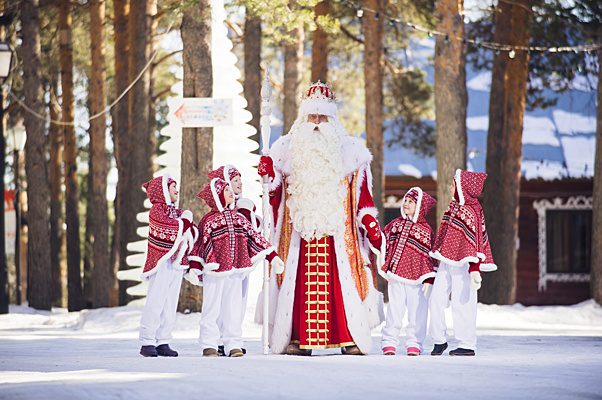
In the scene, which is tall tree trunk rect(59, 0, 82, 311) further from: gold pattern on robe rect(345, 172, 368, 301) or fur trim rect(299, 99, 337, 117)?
gold pattern on robe rect(345, 172, 368, 301)

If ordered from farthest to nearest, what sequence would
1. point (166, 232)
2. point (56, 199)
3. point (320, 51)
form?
point (56, 199) < point (320, 51) < point (166, 232)

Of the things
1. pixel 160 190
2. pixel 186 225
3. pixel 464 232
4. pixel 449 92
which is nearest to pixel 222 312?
pixel 186 225

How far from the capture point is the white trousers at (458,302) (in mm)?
12453

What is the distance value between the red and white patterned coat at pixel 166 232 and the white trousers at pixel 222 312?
353mm

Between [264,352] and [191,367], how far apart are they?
2522mm

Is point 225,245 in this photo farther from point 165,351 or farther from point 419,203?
point 419,203

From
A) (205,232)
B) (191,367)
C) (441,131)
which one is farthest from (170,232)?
(441,131)

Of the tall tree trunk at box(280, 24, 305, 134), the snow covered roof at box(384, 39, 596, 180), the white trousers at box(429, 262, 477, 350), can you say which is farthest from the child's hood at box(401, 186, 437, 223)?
the snow covered roof at box(384, 39, 596, 180)

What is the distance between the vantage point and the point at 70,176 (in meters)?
31.4

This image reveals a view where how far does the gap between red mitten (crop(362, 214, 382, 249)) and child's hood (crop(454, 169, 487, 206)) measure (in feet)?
2.76

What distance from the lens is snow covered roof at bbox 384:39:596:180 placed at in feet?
104

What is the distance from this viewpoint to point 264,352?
12.4 m

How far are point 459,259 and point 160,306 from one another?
284cm

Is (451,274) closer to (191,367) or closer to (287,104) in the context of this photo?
(191,367)
